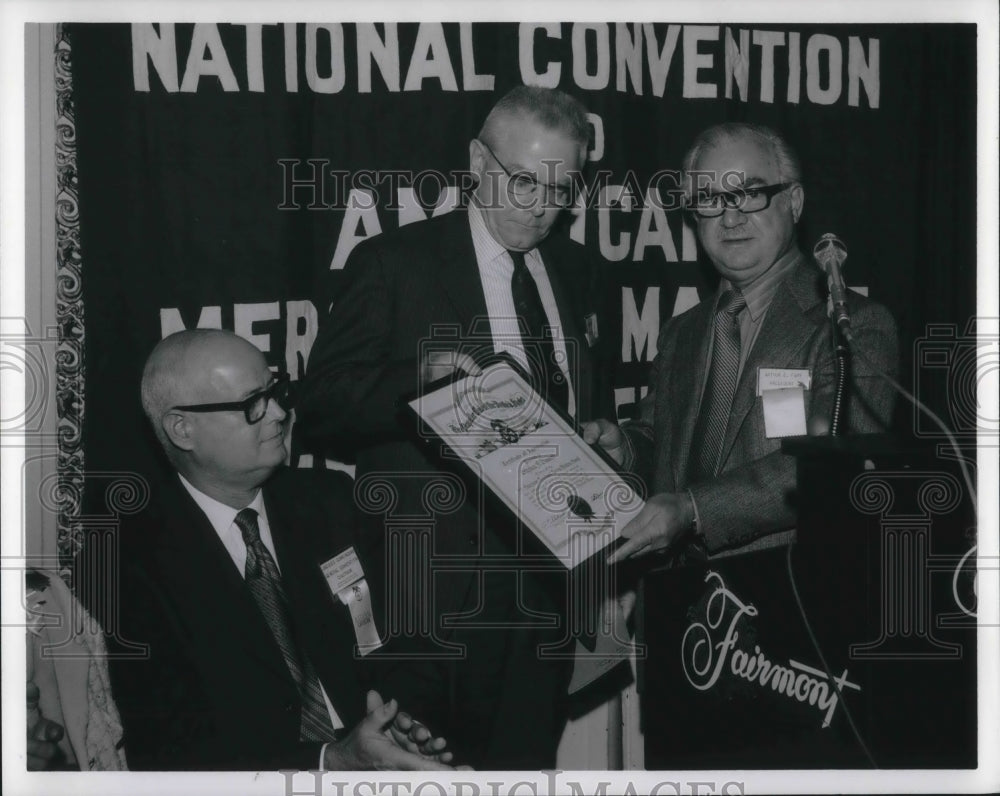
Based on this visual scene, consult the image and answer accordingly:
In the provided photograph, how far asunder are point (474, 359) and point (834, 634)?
3.74 ft

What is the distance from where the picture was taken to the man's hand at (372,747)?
2.68 meters

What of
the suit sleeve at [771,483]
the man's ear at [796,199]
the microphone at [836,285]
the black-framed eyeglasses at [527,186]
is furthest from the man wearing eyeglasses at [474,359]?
the microphone at [836,285]

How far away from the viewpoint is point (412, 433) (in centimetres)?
277

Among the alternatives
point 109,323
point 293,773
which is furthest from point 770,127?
point 293,773

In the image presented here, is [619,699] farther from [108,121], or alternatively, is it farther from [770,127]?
[108,121]

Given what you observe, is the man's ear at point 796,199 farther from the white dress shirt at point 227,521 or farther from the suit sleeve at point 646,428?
the white dress shirt at point 227,521

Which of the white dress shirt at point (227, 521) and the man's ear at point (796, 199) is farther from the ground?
the man's ear at point (796, 199)

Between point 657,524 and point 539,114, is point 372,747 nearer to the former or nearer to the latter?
point 657,524

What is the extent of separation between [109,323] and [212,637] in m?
0.90

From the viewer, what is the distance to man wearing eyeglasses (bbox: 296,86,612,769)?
2803 mm

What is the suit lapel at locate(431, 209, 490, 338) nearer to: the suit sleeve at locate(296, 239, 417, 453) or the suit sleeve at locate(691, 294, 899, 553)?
the suit sleeve at locate(296, 239, 417, 453)

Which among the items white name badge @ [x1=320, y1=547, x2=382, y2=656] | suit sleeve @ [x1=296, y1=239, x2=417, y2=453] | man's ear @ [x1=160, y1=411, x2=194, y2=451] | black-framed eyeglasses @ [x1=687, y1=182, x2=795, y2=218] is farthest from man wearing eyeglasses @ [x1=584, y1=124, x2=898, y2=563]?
man's ear @ [x1=160, y1=411, x2=194, y2=451]

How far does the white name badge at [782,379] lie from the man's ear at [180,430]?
150 cm

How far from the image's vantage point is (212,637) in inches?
102
